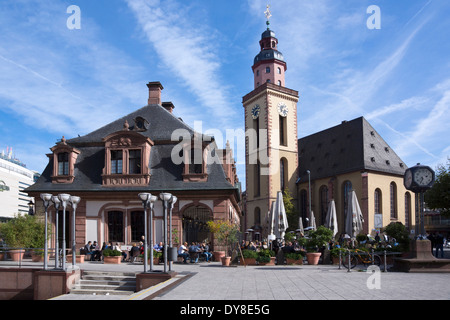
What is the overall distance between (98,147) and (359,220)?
17.0 m

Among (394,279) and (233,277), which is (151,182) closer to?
(233,277)

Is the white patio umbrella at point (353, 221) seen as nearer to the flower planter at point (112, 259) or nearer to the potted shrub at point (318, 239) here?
the potted shrub at point (318, 239)

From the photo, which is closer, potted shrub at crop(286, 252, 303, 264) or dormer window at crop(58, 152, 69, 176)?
potted shrub at crop(286, 252, 303, 264)

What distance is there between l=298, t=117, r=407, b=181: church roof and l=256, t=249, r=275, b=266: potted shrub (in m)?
29.4

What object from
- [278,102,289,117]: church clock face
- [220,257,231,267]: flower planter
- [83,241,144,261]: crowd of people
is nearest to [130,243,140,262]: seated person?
[83,241,144,261]: crowd of people

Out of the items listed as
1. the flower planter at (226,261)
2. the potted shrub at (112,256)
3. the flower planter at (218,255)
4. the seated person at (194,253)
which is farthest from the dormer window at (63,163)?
the flower planter at (226,261)

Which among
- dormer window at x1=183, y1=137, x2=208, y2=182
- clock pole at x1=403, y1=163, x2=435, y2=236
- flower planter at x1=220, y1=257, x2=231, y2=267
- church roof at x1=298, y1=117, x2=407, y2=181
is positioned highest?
church roof at x1=298, y1=117, x2=407, y2=181

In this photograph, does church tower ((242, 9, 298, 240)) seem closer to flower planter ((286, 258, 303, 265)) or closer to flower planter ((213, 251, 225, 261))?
flower planter ((213, 251, 225, 261))

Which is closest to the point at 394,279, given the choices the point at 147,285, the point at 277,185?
the point at 147,285

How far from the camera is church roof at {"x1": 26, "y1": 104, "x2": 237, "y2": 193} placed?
2666 cm

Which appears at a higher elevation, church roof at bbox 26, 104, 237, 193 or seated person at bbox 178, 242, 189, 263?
church roof at bbox 26, 104, 237, 193

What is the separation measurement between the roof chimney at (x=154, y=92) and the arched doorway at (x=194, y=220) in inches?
344

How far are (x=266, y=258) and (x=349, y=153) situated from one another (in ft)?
113

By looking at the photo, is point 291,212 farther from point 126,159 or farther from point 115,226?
point 126,159
